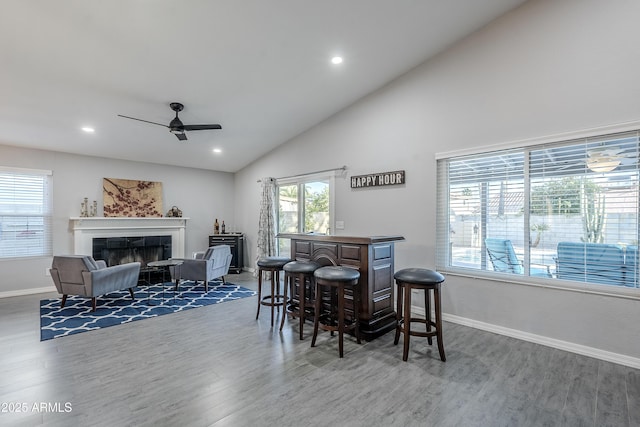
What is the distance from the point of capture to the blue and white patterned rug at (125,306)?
3.80m

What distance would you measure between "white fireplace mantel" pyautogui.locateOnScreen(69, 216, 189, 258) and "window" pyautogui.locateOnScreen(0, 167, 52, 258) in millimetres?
446

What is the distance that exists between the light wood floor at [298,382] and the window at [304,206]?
2.61 metres

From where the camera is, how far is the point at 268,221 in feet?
21.5

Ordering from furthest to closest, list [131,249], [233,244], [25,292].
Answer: [233,244], [131,249], [25,292]

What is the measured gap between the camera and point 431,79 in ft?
13.5

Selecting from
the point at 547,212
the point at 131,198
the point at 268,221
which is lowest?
the point at 268,221

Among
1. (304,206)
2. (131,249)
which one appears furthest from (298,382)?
(131,249)

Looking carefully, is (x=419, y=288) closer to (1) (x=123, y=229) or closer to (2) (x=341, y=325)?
(2) (x=341, y=325)

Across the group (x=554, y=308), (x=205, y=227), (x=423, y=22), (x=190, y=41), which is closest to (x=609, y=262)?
(x=554, y=308)

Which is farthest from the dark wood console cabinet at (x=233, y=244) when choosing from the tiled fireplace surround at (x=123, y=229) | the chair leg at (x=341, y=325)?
the chair leg at (x=341, y=325)

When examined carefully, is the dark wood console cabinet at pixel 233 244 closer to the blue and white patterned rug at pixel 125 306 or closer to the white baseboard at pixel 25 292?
the blue and white patterned rug at pixel 125 306

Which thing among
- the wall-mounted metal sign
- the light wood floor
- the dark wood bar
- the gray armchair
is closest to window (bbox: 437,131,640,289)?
the wall-mounted metal sign

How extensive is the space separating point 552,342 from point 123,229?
24.4ft

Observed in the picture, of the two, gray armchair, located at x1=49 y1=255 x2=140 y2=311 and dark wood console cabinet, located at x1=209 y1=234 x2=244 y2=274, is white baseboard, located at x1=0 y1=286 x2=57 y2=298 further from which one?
dark wood console cabinet, located at x1=209 y1=234 x2=244 y2=274
